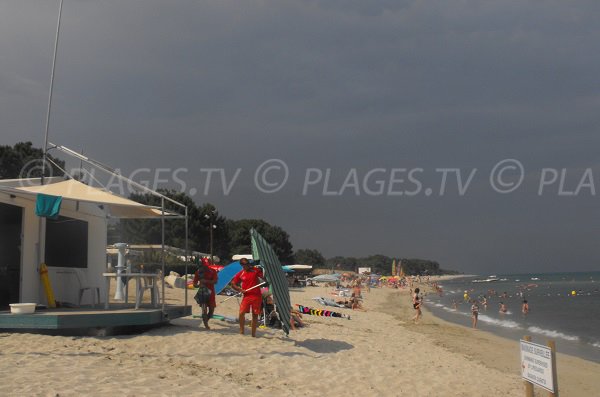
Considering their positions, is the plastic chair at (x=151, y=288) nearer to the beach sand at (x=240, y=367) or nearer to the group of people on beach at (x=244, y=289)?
the beach sand at (x=240, y=367)

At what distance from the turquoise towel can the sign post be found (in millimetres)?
7073

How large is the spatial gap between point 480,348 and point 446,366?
5130mm

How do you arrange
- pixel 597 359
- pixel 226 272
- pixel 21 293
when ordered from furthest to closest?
pixel 597 359 → pixel 226 272 → pixel 21 293

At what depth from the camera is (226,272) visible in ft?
48.9

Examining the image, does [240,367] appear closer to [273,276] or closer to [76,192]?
[273,276]

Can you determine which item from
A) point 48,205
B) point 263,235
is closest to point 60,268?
point 48,205

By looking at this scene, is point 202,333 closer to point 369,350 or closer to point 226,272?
point 369,350

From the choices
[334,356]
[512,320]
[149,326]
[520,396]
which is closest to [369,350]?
[334,356]

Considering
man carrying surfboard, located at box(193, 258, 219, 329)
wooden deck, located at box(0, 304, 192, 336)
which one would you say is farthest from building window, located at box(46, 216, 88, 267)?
man carrying surfboard, located at box(193, 258, 219, 329)

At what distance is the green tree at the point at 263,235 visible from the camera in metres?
69.2

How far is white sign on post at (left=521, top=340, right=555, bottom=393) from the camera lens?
229 inches

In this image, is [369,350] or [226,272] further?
[226,272]

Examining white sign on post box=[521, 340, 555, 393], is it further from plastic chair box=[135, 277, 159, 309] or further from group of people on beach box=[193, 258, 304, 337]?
plastic chair box=[135, 277, 159, 309]

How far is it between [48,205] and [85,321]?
1.93 m
